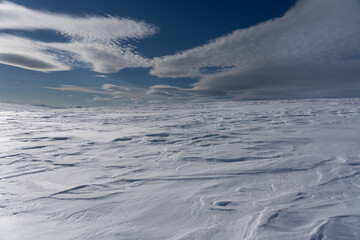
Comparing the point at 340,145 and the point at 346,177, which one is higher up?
the point at 340,145

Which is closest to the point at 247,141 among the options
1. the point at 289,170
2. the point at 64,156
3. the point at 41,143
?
the point at 289,170

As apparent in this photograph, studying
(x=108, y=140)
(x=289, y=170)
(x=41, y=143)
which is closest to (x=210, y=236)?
(x=289, y=170)

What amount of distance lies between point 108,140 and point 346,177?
5.85 m

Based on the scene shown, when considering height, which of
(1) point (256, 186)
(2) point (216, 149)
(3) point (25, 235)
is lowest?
(3) point (25, 235)

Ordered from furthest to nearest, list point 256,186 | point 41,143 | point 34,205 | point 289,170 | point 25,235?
point 41,143 < point 289,170 < point 256,186 < point 34,205 < point 25,235

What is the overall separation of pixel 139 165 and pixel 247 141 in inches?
118

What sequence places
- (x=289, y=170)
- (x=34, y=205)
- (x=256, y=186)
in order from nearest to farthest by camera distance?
1. (x=34, y=205)
2. (x=256, y=186)
3. (x=289, y=170)

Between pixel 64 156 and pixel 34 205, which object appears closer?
pixel 34 205

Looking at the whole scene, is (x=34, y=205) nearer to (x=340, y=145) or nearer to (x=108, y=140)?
(x=108, y=140)

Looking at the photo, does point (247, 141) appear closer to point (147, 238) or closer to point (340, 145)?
point (340, 145)

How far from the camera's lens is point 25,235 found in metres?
1.83

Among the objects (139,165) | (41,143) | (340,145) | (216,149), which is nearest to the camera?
(139,165)

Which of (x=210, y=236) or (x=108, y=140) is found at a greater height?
(x=108, y=140)

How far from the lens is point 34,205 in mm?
2361
